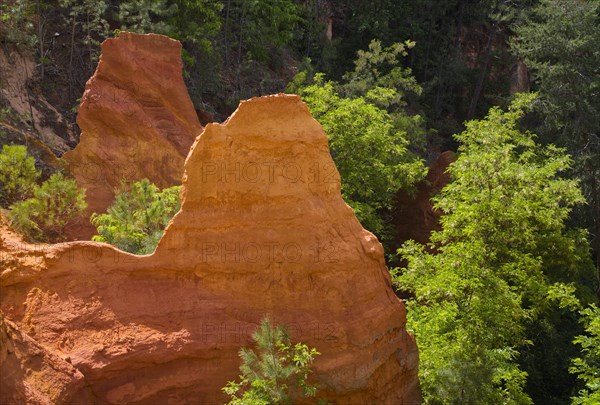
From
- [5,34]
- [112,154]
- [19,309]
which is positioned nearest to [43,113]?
[5,34]

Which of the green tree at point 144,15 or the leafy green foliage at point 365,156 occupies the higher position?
the green tree at point 144,15

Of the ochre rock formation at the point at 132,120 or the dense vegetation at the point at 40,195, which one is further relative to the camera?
the ochre rock formation at the point at 132,120

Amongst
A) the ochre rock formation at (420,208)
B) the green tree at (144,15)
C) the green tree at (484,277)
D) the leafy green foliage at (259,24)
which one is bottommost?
the ochre rock formation at (420,208)

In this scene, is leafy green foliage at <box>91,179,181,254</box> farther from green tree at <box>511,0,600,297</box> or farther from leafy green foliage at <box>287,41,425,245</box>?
green tree at <box>511,0,600,297</box>

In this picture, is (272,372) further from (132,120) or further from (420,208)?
(420,208)

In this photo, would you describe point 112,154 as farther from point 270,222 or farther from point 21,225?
point 270,222

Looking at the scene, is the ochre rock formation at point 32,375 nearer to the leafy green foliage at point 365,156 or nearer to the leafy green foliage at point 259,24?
the leafy green foliage at point 365,156

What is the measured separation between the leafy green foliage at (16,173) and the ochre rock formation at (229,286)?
6.08 metres

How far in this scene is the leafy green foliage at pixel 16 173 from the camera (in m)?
16.6

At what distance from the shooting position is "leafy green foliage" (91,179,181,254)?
14.4m

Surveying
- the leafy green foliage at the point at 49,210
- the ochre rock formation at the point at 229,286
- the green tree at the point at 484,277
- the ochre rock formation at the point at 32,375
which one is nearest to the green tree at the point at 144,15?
the leafy green foliage at the point at 49,210

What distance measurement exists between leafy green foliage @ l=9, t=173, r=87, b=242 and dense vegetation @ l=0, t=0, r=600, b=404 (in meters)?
0.20

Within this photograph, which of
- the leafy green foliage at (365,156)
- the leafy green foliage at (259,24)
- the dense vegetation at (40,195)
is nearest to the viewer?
the dense vegetation at (40,195)

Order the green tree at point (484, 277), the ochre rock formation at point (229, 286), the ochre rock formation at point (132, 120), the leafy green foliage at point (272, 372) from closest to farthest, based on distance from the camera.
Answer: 1. the leafy green foliage at point (272, 372)
2. the ochre rock formation at point (229, 286)
3. the green tree at point (484, 277)
4. the ochre rock formation at point (132, 120)
